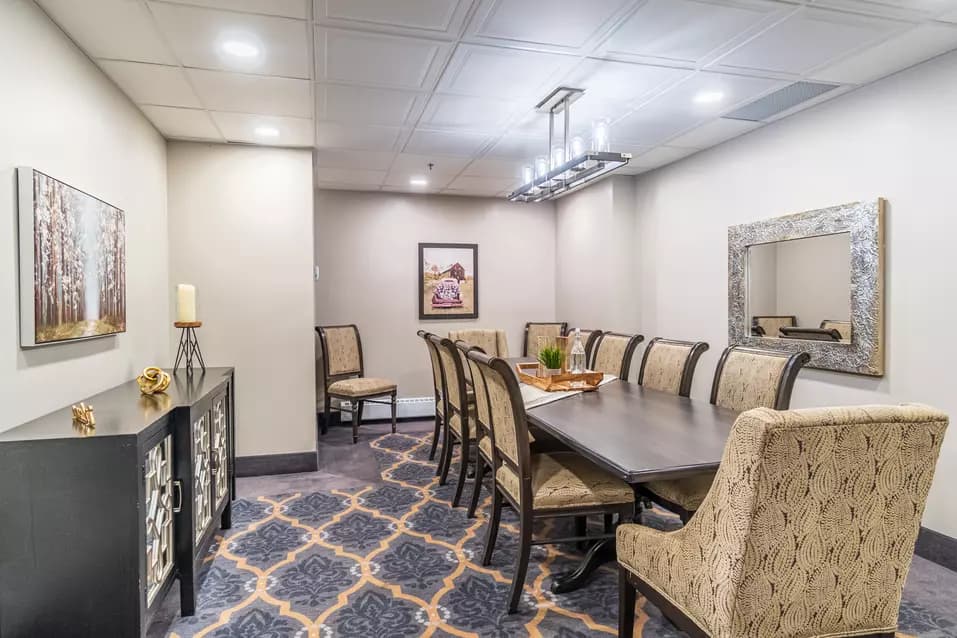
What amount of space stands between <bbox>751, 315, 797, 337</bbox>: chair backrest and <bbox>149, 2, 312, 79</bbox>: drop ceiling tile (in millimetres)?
3244

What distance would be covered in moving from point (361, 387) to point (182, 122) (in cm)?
260

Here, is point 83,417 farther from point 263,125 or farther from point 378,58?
point 263,125

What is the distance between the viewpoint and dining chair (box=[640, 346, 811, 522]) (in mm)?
2348

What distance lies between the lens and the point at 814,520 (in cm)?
129

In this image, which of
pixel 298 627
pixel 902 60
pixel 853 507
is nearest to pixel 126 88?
pixel 298 627

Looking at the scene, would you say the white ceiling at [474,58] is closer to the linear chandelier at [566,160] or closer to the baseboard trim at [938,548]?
the linear chandelier at [566,160]

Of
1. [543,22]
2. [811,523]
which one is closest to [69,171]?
[543,22]

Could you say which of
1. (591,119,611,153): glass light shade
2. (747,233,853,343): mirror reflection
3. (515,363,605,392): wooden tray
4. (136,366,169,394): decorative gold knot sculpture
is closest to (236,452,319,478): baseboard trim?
(136,366,169,394): decorative gold knot sculpture

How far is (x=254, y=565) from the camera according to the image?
263cm

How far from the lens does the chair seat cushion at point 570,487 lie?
7.34 ft

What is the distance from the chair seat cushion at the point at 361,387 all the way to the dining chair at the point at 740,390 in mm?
2988

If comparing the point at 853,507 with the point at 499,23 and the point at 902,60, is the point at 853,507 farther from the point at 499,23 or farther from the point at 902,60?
the point at 902,60

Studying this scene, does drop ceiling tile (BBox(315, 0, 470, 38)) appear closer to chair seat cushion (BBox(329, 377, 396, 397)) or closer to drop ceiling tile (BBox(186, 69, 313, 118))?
drop ceiling tile (BBox(186, 69, 313, 118))

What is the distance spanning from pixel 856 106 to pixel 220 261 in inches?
166
